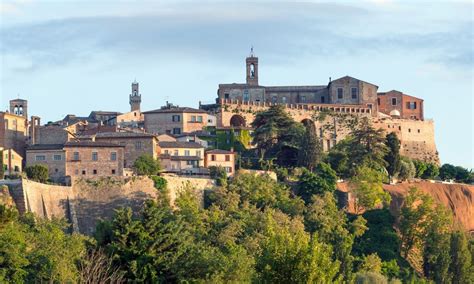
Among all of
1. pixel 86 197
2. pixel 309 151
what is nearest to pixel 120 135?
pixel 86 197

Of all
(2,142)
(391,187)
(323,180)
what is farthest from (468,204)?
(2,142)

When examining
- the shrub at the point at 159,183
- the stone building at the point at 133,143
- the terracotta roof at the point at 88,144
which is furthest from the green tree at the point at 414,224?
the terracotta roof at the point at 88,144

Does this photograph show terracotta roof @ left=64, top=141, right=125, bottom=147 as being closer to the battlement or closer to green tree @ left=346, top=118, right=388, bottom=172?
green tree @ left=346, top=118, right=388, bottom=172

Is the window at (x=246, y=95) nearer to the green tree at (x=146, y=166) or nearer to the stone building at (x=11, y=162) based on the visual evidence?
the green tree at (x=146, y=166)

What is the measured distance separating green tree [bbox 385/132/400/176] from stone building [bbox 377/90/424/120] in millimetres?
17443

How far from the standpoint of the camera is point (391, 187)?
11450cm

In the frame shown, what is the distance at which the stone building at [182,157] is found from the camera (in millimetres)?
109500

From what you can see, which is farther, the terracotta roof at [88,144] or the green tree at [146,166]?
the green tree at [146,166]

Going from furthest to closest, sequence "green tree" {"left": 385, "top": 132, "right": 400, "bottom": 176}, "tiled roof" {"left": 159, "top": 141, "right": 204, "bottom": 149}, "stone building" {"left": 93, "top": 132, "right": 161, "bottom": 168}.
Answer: "green tree" {"left": 385, "top": 132, "right": 400, "bottom": 176}
"tiled roof" {"left": 159, "top": 141, "right": 204, "bottom": 149}
"stone building" {"left": 93, "top": 132, "right": 161, "bottom": 168}

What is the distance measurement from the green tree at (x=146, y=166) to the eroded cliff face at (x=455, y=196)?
18563mm

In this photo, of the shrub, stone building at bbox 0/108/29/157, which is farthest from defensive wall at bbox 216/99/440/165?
the shrub

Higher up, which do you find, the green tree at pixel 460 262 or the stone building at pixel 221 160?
the stone building at pixel 221 160

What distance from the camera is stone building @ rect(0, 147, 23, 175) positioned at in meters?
103

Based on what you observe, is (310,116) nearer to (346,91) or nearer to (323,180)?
(346,91)
